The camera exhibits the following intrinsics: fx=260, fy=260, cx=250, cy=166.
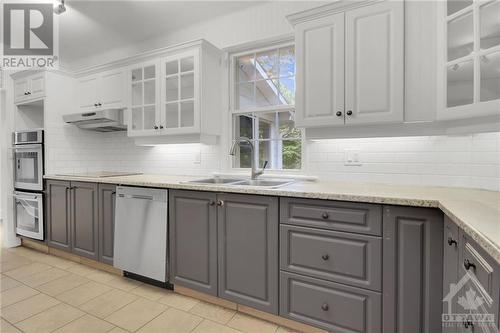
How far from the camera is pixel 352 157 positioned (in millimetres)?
2146

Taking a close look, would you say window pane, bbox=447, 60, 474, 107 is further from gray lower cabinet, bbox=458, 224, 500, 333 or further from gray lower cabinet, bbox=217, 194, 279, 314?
gray lower cabinet, bbox=217, 194, 279, 314

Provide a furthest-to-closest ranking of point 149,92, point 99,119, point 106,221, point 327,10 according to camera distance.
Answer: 1. point 99,119
2. point 149,92
3. point 106,221
4. point 327,10

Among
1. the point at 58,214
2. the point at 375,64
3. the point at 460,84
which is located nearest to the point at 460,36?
the point at 460,84

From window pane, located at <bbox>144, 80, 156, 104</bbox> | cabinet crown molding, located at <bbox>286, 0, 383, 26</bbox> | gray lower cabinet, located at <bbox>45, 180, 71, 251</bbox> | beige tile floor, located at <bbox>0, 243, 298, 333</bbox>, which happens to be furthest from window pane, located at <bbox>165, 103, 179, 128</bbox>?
beige tile floor, located at <bbox>0, 243, 298, 333</bbox>

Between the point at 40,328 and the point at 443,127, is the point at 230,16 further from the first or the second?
the point at 40,328

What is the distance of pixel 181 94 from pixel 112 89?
1033 millimetres

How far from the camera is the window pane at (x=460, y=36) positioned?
4.60 feet

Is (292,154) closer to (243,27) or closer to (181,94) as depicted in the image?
(181,94)

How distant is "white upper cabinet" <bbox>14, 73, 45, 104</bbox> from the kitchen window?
2379 millimetres

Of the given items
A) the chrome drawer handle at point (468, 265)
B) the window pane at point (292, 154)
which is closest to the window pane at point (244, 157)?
the window pane at point (292, 154)

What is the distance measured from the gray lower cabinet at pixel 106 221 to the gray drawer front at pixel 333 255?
5.66 ft

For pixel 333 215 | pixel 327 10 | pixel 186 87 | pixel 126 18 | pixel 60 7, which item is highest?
pixel 126 18

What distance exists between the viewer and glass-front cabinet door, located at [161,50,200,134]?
2527 millimetres

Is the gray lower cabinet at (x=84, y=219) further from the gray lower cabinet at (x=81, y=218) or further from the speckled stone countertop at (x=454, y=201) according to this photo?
the speckled stone countertop at (x=454, y=201)
